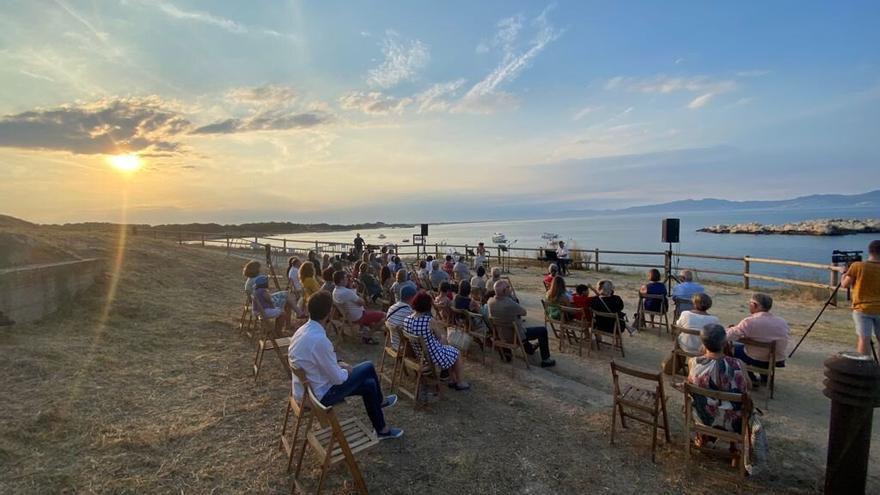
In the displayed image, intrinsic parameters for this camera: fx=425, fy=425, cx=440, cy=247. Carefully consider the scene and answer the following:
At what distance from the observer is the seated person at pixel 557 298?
6.34 metres

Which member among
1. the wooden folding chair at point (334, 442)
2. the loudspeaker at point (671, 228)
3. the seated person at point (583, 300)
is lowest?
the wooden folding chair at point (334, 442)

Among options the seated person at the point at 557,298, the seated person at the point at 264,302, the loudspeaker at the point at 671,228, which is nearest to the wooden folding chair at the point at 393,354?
the seated person at the point at 264,302

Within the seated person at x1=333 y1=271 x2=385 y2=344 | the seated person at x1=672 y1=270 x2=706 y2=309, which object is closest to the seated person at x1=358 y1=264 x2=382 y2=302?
the seated person at x1=333 y1=271 x2=385 y2=344

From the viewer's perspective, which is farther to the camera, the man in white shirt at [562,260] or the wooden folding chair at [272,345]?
the man in white shirt at [562,260]

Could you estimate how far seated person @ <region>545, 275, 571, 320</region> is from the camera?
6340 mm

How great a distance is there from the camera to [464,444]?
3.51 metres

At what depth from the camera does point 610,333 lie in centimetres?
587

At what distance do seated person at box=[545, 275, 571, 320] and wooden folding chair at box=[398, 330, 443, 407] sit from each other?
261 cm

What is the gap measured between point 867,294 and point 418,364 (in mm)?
5158

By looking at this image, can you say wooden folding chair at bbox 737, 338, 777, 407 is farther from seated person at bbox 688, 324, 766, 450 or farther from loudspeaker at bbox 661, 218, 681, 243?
loudspeaker at bbox 661, 218, 681, 243

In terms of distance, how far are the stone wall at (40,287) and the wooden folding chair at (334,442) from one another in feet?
17.9

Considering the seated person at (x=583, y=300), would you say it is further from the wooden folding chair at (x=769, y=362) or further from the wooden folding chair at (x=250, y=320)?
the wooden folding chair at (x=250, y=320)

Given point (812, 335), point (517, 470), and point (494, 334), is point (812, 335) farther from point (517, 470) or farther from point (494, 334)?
point (517, 470)

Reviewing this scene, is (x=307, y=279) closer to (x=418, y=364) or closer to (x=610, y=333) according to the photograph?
(x=418, y=364)
